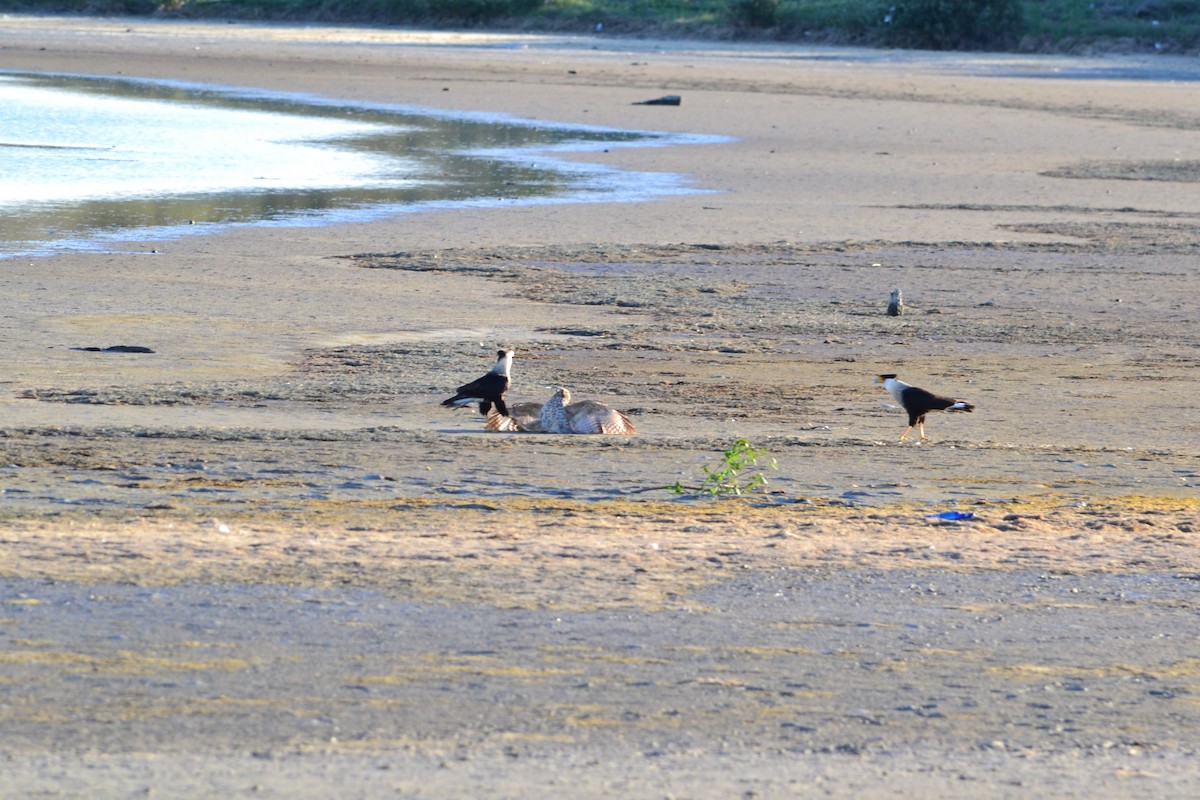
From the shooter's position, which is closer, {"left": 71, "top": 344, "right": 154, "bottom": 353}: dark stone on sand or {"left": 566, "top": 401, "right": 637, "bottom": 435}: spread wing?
{"left": 566, "top": 401, "right": 637, "bottom": 435}: spread wing

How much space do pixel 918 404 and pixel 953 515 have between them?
1679mm

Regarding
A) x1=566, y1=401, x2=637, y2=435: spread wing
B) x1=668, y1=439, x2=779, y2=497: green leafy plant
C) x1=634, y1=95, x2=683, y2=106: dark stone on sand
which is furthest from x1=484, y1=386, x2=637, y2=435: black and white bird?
x1=634, y1=95, x2=683, y2=106: dark stone on sand

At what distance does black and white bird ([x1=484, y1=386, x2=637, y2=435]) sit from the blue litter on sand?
188 cm

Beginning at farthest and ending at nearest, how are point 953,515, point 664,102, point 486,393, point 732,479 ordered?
1. point 664,102
2. point 486,393
3. point 732,479
4. point 953,515

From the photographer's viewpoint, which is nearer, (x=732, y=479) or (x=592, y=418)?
(x=732, y=479)

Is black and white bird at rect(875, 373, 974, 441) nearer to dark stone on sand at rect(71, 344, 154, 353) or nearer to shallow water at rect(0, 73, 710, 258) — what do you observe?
dark stone on sand at rect(71, 344, 154, 353)

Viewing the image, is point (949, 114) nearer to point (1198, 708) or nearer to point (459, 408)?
point (459, 408)

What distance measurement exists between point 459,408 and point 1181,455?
3.51m

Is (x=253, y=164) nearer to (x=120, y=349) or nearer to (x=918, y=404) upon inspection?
(x=120, y=349)

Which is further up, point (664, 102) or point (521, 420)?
point (521, 420)

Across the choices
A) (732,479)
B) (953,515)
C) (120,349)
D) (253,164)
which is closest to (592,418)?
(732,479)

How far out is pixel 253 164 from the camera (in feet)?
75.3

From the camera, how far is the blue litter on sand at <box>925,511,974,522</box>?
272 inches

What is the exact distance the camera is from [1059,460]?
813cm
